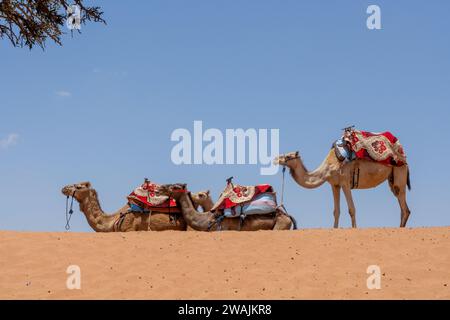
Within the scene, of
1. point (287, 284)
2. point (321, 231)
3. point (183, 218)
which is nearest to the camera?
point (287, 284)

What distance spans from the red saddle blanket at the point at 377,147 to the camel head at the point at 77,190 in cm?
726

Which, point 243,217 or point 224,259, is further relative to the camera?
point 243,217

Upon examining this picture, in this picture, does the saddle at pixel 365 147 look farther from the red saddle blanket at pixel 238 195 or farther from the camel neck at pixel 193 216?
the camel neck at pixel 193 216

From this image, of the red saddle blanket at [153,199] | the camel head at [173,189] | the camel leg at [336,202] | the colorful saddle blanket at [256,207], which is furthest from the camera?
the red saddle blanket at [153,199]

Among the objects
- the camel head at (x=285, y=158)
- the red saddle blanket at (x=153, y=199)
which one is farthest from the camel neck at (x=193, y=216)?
the camel head at (x=285, y=158)

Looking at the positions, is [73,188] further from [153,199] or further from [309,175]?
[309,175]

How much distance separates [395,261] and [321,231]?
8.36 feet

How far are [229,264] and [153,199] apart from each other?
5288 mm

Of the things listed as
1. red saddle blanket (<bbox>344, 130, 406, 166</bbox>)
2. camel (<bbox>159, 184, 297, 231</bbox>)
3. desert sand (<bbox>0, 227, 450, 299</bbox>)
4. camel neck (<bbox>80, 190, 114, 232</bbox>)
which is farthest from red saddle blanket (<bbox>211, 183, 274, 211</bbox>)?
camel neck (<bbox>80, 190, 114, 232</bbox>)

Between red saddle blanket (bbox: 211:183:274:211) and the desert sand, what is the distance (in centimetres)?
143

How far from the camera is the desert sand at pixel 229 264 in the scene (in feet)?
40.1
